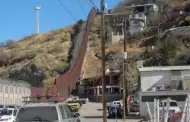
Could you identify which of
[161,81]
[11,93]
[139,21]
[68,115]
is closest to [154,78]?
[161,81]

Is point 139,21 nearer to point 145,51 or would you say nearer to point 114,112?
point 145,51

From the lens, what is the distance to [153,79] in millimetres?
49250

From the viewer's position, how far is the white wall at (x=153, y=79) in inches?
1930

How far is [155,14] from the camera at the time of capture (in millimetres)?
123062

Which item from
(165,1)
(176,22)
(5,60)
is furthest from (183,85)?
(165,1)

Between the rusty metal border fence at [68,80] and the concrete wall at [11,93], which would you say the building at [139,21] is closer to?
the rusty metal border fence at [68,80]

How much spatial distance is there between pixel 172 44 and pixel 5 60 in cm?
4611

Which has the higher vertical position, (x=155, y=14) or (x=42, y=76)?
(x=155, y=14)

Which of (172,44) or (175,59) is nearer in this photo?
(175,59)

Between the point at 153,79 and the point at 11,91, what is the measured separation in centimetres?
2814

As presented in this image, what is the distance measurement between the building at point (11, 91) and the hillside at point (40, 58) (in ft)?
26.2

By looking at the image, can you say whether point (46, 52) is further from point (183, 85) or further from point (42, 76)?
point (183, 85)

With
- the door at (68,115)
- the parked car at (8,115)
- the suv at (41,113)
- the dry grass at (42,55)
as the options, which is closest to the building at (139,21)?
the dry grass at (42,55)

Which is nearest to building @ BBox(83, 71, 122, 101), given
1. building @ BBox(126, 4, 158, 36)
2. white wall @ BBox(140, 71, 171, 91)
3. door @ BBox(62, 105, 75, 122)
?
white wall @ BBox(140, 71, 171, 91)
